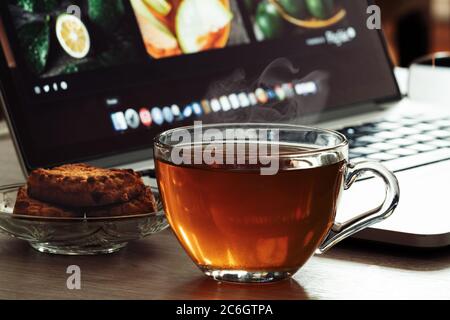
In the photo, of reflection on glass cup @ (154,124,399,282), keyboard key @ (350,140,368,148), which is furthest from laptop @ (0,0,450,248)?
reflection on glass cup @ (154,124,399,282)

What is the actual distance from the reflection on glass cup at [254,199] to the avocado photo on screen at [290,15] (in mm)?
465

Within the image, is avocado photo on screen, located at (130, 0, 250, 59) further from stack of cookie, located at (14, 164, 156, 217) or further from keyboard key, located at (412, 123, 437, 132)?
stack of cookie, located at (14, 164, 156, 217)

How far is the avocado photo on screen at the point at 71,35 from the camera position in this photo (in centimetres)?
87

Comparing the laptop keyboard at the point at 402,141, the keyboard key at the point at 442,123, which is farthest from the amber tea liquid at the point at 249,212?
the keyboard key at the point at 442,123

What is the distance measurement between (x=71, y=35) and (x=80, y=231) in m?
0.33

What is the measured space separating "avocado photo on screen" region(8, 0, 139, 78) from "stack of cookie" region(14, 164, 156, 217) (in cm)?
27

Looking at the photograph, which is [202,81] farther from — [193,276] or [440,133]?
[193,276]

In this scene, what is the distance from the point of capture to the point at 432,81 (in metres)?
1.25

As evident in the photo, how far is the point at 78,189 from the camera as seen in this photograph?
0.62 metres

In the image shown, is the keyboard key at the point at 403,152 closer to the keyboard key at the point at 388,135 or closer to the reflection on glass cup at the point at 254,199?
the keyboard key at the point at 388,135

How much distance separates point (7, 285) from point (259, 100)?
49 cm

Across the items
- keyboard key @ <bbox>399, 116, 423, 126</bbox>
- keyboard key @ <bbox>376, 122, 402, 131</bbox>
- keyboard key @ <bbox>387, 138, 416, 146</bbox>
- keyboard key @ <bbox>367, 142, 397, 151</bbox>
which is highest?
keyboard key @ <bbox>367, 142, 397, 151</bbox>

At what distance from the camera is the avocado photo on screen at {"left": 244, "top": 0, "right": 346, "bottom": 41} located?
1.04 m
